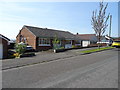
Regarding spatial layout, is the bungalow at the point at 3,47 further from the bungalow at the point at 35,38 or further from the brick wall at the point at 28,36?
the brick wall at the point at 28,36

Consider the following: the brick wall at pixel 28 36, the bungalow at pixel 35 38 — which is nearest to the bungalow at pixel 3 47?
the bungalow at pixel 35 38

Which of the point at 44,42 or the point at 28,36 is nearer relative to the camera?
the point at 44,42

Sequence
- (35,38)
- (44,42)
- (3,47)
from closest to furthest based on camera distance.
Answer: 1. (3,47)
2. (35,38)
3. (44,42)

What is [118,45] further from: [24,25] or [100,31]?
[24,25]

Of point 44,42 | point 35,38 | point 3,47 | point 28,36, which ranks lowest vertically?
point 3,47

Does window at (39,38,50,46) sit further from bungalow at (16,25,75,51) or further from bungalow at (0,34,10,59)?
bungalow at (0,34,10,59)

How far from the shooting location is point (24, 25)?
2783 cm

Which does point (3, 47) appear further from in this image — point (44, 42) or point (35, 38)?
point (44, 42)

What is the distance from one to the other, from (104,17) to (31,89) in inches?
1020

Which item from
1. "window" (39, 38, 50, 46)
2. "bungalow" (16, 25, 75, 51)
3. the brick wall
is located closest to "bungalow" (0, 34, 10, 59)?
"bungalow" (16, 25, 75, 51)

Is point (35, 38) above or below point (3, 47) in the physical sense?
above

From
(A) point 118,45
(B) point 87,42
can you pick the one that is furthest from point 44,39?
(B) point 87,42

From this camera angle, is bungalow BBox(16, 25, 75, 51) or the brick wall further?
the brick wall

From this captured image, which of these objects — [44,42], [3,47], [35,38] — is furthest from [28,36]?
[3,47]
